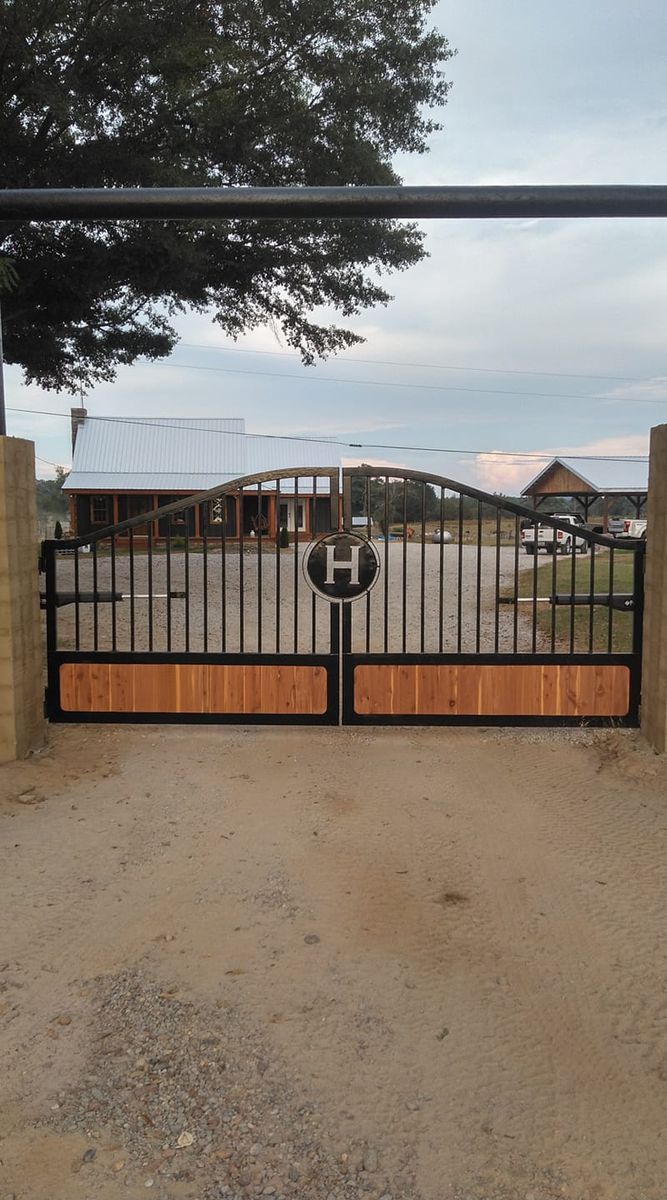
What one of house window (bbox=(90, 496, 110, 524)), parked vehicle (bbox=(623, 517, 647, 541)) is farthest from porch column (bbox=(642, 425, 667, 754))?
parked vehicle (bbox=(623, 517, 647, 541))

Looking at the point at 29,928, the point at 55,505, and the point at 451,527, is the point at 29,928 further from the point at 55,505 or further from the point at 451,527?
the point at 55,505

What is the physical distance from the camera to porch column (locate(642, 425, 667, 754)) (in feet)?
17.0

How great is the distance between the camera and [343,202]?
4246 mm

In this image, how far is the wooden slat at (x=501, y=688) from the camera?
5512mm

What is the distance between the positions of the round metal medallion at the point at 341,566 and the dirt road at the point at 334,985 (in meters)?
1.31

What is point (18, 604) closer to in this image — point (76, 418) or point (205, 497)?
point (205, 497)

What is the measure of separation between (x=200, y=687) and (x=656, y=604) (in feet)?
10.7

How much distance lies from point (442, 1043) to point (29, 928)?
1.76m

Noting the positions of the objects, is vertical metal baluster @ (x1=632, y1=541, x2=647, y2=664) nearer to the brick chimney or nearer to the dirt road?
the dirt road

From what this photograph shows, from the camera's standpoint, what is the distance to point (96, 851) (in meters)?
3.92

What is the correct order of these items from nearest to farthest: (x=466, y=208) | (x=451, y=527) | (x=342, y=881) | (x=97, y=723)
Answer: (x=342, y=881) → (x=466, y=208) → (x=97, y=723) → (x=451, y=527)

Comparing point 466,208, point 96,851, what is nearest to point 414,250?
point 466,208

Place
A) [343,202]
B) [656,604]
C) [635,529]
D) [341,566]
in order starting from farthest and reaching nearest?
[635,529] → [341,566] → [656,604] → [343,202]

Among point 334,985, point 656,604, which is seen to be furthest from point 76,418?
point 334,985
